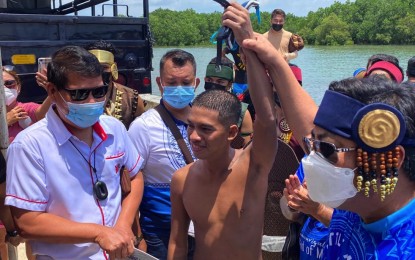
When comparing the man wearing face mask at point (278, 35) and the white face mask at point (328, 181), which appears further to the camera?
the man wearing face mask at point (278, 35)

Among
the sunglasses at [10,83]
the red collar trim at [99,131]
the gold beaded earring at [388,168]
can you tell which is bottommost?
the red collar trim at [99,131]

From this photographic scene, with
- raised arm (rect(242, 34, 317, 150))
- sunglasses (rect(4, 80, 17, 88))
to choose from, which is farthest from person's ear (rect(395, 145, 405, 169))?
sunglasses (rect(4, 80, 17, 88))

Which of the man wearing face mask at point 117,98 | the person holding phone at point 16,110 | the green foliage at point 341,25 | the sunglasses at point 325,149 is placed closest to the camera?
the sunglasses at point 325,149

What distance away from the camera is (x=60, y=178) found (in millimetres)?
2180

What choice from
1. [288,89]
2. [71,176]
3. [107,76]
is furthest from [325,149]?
[107,76]

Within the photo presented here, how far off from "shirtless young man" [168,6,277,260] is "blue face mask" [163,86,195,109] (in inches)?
25.7

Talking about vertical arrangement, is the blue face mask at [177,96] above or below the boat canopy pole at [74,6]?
below

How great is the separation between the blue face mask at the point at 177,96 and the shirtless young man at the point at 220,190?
0.65 metres

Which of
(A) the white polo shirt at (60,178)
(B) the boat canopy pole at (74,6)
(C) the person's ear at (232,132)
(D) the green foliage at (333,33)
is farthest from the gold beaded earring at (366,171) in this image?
(D) the green foliage at (333,33)

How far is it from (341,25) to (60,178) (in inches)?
1213

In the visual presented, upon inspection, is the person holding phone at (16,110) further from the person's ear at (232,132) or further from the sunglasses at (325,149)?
the sunglasses at (325,149)

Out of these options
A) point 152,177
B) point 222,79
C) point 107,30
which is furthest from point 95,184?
point 107,30

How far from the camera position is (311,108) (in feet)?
6.02

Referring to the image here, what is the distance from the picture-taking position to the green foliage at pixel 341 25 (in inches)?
824
